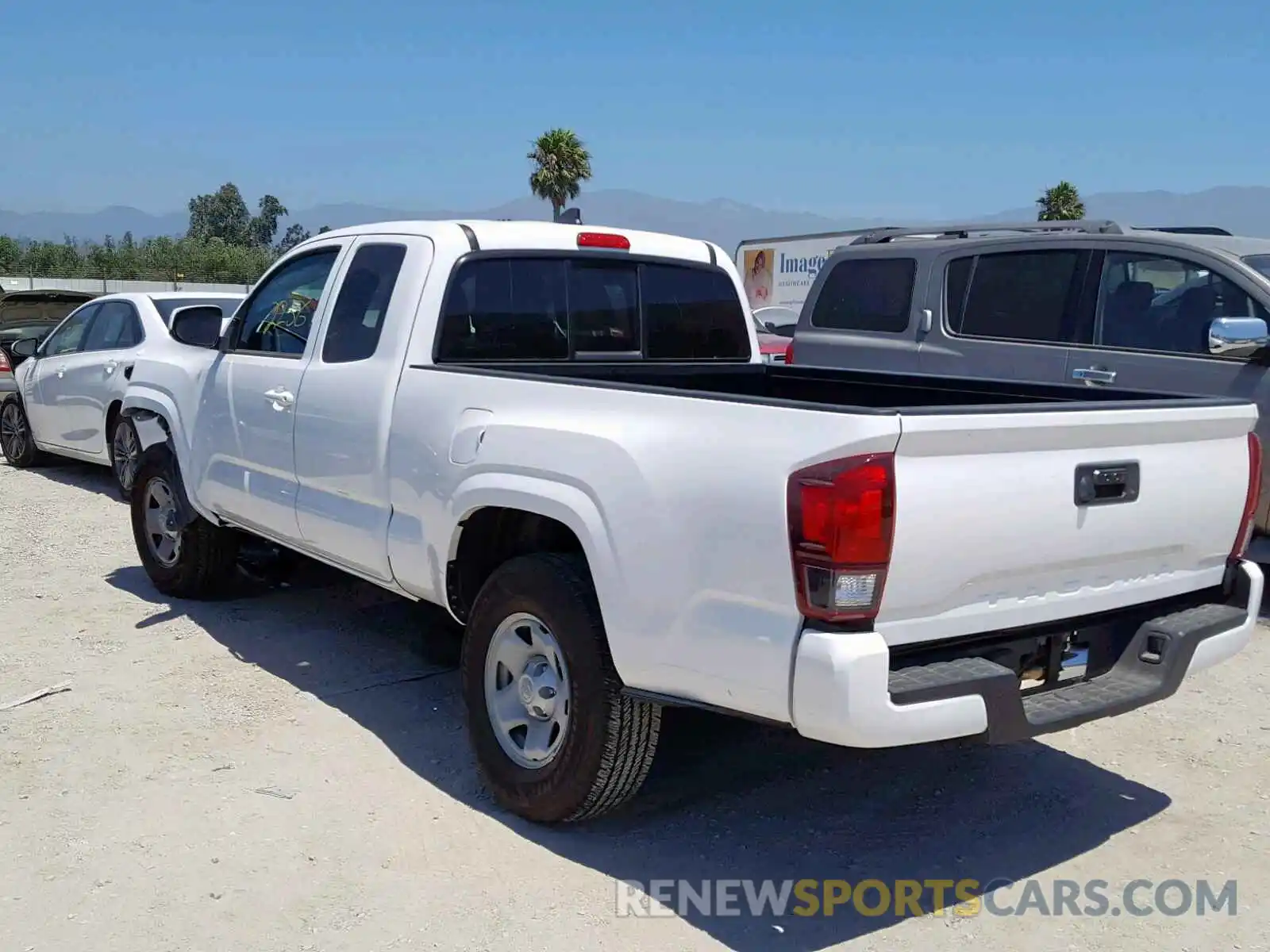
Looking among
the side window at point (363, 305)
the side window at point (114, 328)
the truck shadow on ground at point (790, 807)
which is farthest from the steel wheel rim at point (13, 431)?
the side window at point (363, 305)

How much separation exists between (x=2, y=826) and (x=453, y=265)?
249 cm

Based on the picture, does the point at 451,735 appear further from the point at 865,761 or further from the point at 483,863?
the point at 865,761

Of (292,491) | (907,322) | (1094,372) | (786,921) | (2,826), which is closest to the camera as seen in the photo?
(786,921)

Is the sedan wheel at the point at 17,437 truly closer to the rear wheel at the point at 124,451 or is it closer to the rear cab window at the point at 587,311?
the rear wheel at the point at 124,451

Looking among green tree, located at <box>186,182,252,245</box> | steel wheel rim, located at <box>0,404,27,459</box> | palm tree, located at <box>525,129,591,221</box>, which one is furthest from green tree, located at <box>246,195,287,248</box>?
steel wheel rim, located at <box>0,404,27,459</box>

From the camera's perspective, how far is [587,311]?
199 inches

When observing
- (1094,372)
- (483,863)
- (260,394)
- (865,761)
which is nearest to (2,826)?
(483,863)

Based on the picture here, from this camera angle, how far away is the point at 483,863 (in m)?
3.64

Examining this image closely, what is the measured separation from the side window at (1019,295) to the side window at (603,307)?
313 cm

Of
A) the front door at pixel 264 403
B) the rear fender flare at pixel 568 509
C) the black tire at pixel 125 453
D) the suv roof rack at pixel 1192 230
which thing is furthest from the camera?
the black tire at pixel 125 453

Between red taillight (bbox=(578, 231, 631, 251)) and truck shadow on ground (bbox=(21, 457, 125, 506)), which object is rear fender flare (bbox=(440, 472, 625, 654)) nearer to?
red taillight (bbox=(578, 231, 631, 251))

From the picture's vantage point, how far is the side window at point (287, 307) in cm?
522

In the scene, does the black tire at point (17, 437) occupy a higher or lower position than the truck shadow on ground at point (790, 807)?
higher

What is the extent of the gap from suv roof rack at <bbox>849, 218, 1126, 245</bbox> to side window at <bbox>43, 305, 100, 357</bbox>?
6.47 metres
